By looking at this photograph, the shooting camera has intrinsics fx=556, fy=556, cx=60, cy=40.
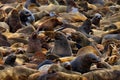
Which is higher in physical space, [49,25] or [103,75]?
[103,75]

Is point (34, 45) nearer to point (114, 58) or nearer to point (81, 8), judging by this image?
point (114, 58)

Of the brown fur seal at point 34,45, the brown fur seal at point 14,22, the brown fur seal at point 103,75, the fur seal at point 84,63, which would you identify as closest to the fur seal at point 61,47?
the brown fur seal at point 34,45

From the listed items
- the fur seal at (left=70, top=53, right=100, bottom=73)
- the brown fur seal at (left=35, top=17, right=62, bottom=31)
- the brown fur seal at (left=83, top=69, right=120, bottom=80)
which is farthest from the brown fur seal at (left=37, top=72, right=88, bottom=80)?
the brown fur seal at (left=35, top=17, right=62, bottom=31)

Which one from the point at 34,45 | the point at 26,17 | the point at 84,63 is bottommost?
the point at 26,17

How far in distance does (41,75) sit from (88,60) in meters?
1.64

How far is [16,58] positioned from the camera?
12.8 metres

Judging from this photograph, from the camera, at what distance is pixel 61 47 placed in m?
14.0

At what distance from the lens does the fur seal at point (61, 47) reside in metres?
13.7

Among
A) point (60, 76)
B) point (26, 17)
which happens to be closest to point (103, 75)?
point (60, 76)

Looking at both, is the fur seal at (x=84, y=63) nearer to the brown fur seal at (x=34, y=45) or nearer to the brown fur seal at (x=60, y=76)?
the brown fur seal at (x=60, y=76)

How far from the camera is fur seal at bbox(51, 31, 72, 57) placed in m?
13.7

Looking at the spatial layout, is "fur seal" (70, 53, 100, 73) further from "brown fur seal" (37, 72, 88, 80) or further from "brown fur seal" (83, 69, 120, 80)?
"brown fur seal" (37, 72, 88, 80)

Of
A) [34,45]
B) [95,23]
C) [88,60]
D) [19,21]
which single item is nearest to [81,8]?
[95,23]

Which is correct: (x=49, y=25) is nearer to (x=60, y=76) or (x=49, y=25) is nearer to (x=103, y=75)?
(x=103, y=75)
